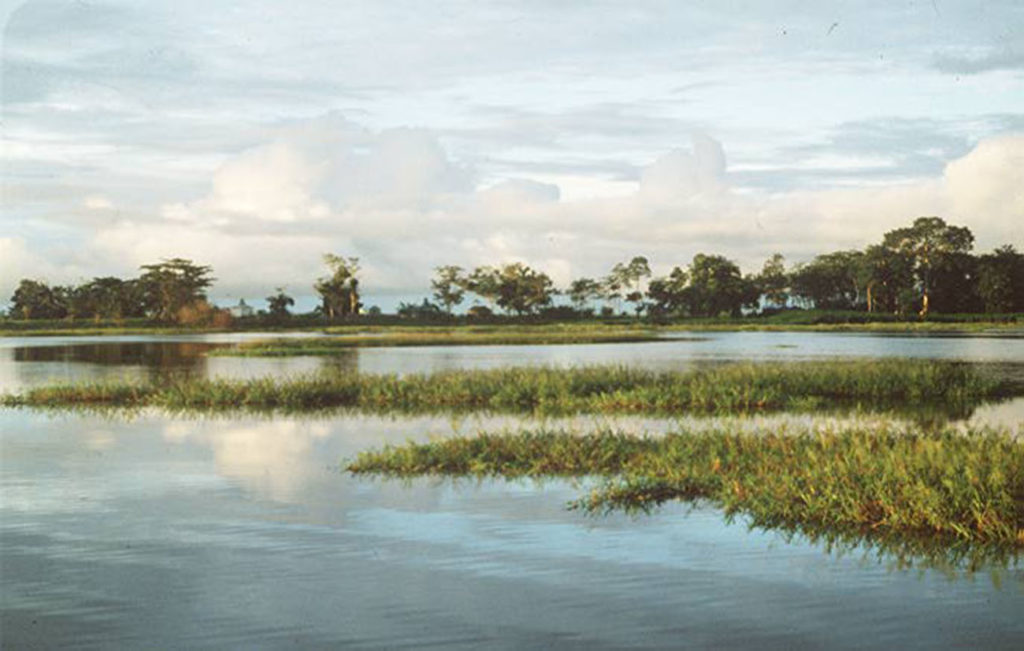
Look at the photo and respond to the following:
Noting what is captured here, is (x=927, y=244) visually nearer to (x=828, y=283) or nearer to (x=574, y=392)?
(x=828, y=283)

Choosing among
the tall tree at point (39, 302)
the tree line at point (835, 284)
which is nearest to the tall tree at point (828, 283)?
the tree line at point (835, 284)

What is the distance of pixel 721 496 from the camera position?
17.1 meters

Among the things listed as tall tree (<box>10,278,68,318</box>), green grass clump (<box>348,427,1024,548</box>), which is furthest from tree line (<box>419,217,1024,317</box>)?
green grass clump (<box>348,427,1024,548</box>)

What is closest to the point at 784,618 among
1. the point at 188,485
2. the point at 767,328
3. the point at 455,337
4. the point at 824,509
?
the point at 824,509

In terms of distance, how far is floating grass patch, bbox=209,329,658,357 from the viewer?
73500 mm

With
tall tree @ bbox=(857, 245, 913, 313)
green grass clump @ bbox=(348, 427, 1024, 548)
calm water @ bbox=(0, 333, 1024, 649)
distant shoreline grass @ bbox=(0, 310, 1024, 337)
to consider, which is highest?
tall tree @ bbox=(857, 245, 913, 313)

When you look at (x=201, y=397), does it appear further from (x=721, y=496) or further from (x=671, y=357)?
(x=671, y=357)

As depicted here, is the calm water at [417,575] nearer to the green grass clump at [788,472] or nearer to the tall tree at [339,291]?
the green grass clump at [788,472]

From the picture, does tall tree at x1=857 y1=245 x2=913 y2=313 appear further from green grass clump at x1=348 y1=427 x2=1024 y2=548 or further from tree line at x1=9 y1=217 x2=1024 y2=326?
green grass clump at x1=348 y1=427 x2=1024 y2=548

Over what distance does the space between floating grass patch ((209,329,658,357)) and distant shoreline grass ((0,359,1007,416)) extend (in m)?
32.0

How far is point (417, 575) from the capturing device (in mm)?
13102

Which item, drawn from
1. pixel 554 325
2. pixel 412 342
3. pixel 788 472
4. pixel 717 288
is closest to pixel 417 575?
pixel 788 472

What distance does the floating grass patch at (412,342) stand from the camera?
73500mm

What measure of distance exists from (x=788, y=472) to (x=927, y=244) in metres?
123
